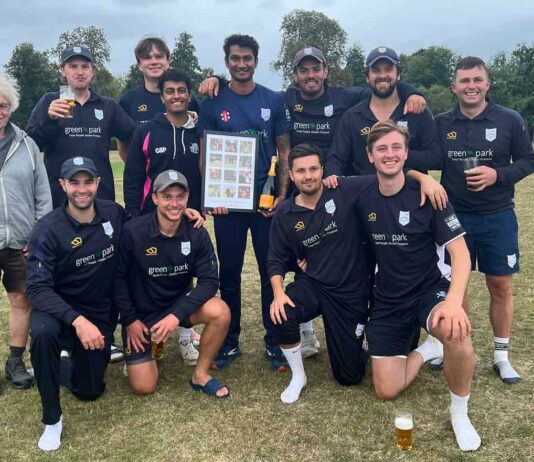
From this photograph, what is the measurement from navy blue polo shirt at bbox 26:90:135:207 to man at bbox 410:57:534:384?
3.21 meters

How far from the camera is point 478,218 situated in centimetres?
534

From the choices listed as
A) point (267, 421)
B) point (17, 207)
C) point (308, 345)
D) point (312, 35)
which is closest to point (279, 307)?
point (267, 421)

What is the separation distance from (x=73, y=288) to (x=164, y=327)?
0.87m

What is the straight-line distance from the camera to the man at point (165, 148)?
5609 mm

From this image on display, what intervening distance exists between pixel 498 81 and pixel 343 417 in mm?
63638

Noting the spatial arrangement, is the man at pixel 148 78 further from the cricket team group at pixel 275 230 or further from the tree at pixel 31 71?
the tree at pixel 31 71

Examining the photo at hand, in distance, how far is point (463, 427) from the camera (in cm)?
416

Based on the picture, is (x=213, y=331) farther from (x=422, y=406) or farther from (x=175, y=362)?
(x=422, y=406)

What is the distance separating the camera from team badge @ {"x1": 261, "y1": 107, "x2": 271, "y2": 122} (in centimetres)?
577

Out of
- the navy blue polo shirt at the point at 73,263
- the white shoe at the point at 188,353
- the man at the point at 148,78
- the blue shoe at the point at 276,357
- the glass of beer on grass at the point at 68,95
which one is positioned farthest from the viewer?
the man at the point at 148,78

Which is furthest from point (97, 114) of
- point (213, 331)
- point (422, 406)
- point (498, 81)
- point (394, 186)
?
point (498, 81)

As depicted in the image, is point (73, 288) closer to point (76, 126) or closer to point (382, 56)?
point (76, 126)

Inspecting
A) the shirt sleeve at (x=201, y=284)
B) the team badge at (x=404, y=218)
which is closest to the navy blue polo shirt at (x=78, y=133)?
the shirt sleeve at (x=201, y=284)

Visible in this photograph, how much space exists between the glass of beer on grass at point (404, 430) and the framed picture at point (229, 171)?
2.57 meters
